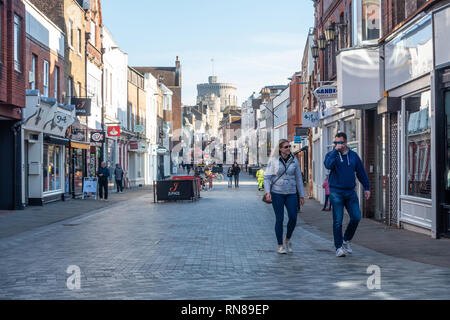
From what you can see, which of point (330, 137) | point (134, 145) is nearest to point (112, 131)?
point (134, 145)

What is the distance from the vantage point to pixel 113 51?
4053 cm

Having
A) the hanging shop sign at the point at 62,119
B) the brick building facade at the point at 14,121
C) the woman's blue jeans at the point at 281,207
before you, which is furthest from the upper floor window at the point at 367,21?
the hanging shop sign at the point at 62,119

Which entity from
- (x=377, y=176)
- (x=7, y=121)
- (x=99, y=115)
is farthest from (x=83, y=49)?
(x=377, y=176)

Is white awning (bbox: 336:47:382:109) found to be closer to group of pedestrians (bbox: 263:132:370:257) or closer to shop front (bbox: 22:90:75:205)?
group of pedestrians (bbox: 263:132:370:257)

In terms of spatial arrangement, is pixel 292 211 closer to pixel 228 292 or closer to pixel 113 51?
pixel 228 292

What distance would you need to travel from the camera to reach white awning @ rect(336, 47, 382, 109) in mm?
16016

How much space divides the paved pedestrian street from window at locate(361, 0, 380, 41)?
6.09 metres

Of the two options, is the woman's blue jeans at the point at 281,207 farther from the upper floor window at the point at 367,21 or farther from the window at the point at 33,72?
the window at the point at 33,72

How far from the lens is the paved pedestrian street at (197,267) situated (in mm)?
6848

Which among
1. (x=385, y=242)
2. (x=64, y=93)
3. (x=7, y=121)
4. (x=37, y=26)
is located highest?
(x=37, y=26)

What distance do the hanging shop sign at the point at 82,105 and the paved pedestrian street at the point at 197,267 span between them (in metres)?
13.8

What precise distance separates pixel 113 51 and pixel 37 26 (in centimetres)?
1692

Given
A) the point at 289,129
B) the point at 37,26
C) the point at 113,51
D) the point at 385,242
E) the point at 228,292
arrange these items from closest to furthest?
the point at 228,292 < the point at 385,242 < the point at 37,26 < the point at 113,51 < the point at 289,129
